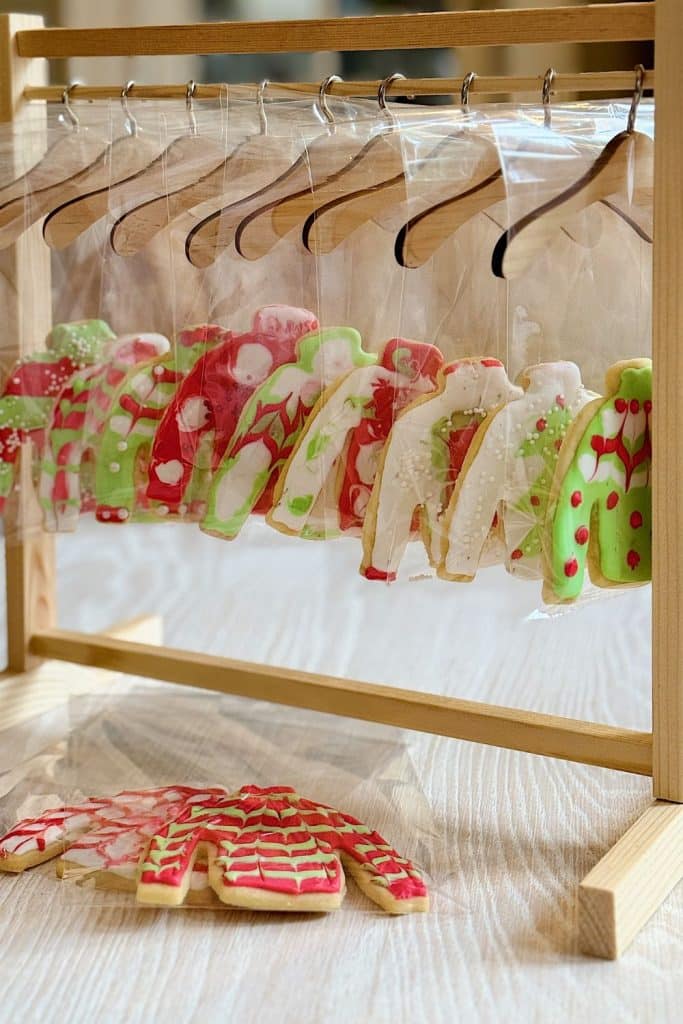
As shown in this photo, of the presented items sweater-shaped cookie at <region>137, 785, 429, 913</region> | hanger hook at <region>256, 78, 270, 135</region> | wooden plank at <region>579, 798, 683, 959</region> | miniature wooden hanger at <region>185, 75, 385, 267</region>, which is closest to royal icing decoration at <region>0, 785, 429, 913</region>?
sweater-shaped cookie at <region>137, 785, 429, 913</region>

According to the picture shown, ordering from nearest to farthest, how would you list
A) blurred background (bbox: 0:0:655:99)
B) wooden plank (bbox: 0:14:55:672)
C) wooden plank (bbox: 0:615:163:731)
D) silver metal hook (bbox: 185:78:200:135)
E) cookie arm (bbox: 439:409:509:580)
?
cookie arm (bbox: 439:409:509:580) → silver metal hook (bbox: 185:78:200:135) → wooden plank (bbox: 0:14:55:672) → wooden plank (bbox: 0:615:163:731) → blurred background (bbox: 0:0:655:99)

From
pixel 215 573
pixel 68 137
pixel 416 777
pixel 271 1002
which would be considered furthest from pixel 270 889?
pixel 215 573

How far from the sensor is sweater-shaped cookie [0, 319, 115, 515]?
126 centimetres

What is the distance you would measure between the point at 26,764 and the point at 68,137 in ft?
2.22

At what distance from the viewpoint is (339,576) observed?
7.32 ft

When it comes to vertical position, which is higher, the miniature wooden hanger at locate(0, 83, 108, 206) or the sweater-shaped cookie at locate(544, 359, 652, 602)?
the miniature wooden hanger at locate(0, 83, 108, 206)

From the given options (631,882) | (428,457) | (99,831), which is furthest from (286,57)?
(631,882)

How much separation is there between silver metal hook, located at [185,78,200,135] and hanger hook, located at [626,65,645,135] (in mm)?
406

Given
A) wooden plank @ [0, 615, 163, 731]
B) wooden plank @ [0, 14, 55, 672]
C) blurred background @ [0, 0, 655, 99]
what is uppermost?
blurred background @ [0, 0, 655, 99]

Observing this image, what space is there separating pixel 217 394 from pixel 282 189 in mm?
199

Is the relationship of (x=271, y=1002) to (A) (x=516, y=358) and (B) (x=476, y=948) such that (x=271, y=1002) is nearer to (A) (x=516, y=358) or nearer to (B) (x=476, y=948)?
(B) (x=476, y=948)

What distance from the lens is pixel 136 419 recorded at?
1.20 meters

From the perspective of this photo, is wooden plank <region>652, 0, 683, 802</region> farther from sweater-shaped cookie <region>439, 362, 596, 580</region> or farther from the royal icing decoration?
the royal icing decoration

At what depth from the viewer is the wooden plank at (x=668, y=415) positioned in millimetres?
1018
